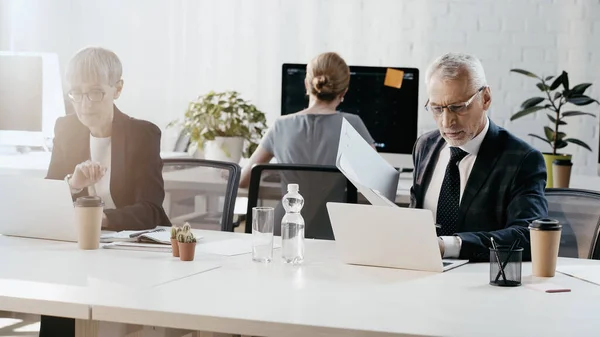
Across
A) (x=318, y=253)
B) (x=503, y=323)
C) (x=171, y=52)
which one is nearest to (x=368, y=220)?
(x=318, y=253)

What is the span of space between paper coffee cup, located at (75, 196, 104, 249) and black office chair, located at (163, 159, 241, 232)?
500mm

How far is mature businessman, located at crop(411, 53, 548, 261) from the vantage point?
203cm

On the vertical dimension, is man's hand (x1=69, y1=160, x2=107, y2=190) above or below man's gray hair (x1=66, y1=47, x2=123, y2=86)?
below

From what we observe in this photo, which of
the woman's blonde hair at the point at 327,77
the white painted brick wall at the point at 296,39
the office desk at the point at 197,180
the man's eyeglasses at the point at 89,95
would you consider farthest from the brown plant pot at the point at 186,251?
the white painted brick wall at the point at 296,39

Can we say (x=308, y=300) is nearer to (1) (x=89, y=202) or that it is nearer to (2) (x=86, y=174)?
(1) (x=89, y=202)

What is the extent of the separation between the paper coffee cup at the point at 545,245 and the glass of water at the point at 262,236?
22.2 inches

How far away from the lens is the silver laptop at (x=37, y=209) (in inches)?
80.3

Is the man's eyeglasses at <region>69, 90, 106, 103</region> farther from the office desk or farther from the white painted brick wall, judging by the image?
the white painted brick wall

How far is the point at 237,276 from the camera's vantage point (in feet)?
5.58

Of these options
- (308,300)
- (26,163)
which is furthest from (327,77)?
(308,300)

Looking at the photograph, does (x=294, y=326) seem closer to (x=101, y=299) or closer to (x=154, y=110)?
(x=101, y=299)

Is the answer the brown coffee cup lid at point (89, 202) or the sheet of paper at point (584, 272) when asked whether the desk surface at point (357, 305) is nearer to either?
the sheet of paper at point (584, 272)

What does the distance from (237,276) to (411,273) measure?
359 mm

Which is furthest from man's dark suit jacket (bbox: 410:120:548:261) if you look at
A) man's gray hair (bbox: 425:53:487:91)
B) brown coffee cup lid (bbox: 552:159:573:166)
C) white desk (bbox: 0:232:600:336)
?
brown coffee cup lid (bbox: 552:159:573:166)
